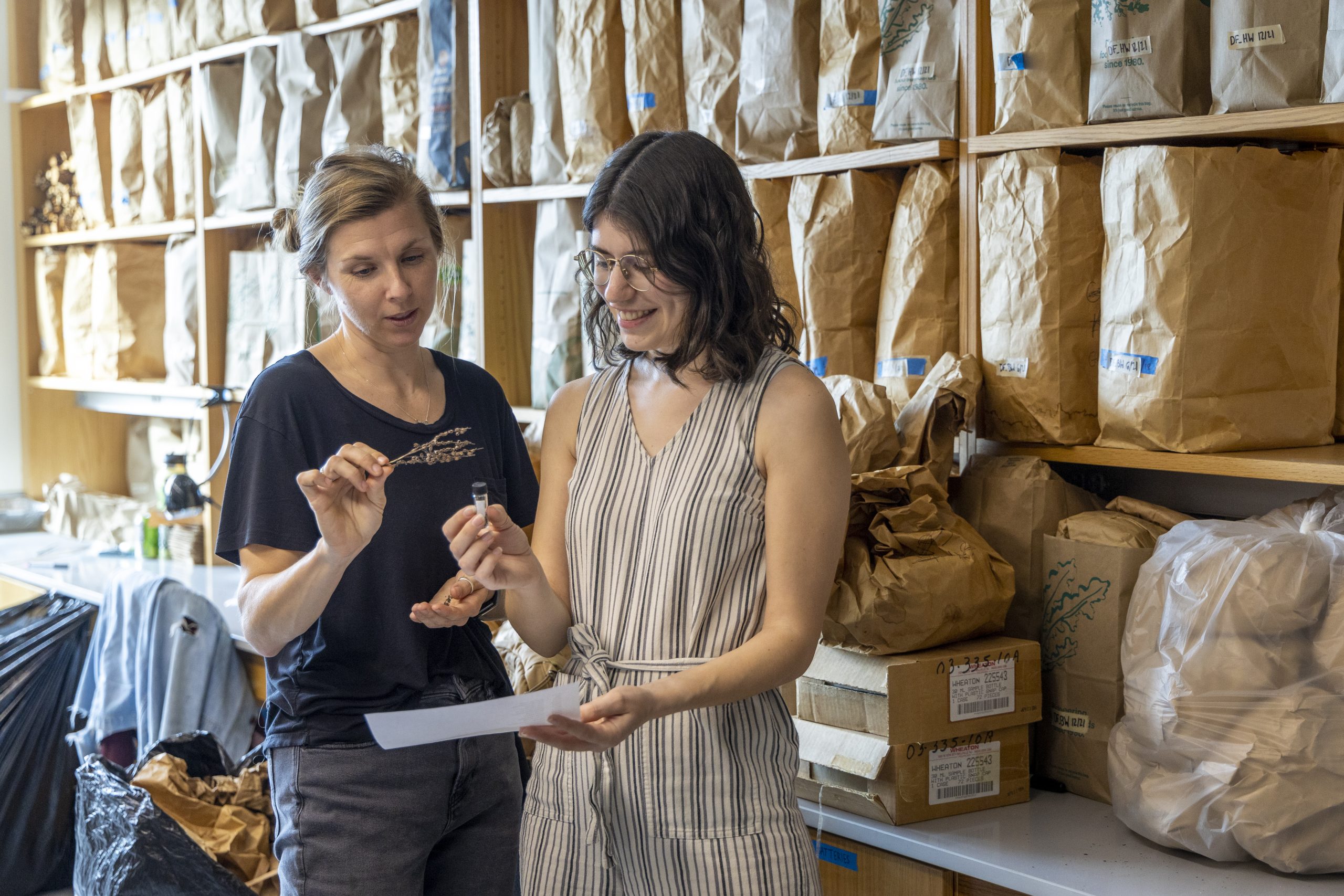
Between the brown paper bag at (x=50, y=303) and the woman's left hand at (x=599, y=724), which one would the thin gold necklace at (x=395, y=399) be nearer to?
the woman's left hand at (x=599, y=724)

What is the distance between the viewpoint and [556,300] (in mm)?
2459

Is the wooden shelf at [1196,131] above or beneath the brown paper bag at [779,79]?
beneath

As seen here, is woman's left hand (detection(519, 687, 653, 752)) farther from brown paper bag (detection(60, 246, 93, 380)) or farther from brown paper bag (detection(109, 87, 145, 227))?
brown paper bag (detection(60, 246, 93, 380))

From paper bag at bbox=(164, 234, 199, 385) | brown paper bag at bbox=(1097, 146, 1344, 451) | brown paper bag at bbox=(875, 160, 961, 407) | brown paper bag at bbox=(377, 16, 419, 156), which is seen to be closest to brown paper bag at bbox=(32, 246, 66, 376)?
paper bag at bbox=(164, 234, 199, 385)

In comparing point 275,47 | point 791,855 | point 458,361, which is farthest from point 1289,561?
point 275,47

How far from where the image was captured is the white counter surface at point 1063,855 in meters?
1.42

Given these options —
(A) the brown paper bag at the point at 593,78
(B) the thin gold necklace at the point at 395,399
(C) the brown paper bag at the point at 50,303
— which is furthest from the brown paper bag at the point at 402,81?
(C) the brown paper bag at the point at 50,303

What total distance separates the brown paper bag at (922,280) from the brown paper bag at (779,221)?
8.6 inches

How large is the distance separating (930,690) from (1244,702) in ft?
1.26

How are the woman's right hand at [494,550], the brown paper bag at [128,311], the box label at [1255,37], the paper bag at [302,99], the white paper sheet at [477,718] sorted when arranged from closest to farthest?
the white paper sheet at [477,718] < the woman's right hand at [494,550] < the box label at [1255,37] < the paper bag at [302,99] < the brown paper bag at [128,311]

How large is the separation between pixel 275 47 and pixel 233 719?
5.50 feet

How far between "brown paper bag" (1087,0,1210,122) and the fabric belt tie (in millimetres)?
1019

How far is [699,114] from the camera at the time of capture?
2.17 metres

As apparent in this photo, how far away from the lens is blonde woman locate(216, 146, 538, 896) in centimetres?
132
